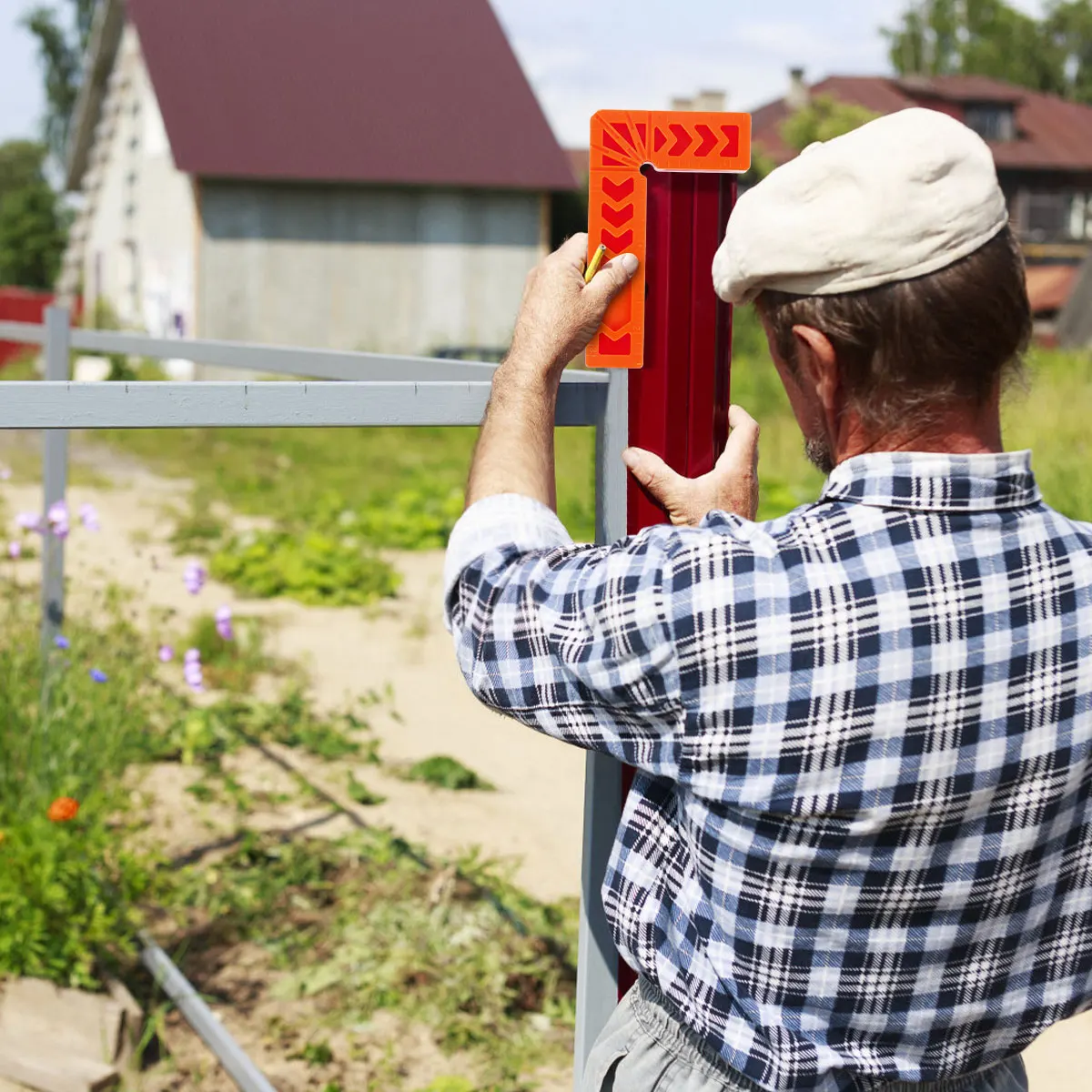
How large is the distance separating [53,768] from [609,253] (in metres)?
2.12

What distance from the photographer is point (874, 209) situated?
1112 mm

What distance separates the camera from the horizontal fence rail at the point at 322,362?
199 centimetres

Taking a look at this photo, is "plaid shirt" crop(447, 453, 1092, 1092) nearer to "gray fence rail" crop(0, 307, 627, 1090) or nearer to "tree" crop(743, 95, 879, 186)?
"gray fence rail" crop(0, 307, 627, 1090)

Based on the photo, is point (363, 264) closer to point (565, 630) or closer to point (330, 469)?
point (330, 469)

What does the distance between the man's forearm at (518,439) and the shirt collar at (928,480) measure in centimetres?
27

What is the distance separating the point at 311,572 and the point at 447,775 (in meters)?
2.70

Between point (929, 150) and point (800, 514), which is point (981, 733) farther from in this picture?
point (929, 150)

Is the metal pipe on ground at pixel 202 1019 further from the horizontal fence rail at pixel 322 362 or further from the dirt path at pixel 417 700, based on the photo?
the horizontal fence rail at pixel 322 362

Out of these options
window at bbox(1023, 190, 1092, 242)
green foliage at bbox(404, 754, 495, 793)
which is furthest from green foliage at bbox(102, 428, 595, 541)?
window at bbox(1023, 190, 1092, 242)

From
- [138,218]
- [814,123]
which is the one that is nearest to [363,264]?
[138,218]

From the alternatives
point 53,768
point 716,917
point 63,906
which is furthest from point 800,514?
point 53,768

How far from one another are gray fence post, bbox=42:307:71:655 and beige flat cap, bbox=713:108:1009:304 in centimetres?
288

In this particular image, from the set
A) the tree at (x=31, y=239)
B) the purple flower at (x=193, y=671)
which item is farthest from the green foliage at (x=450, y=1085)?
the tree at (x=31, y=239)

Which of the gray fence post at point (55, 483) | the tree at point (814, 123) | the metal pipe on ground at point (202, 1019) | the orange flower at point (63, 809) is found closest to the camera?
the metal pipe on ground at point (202, 1019)
